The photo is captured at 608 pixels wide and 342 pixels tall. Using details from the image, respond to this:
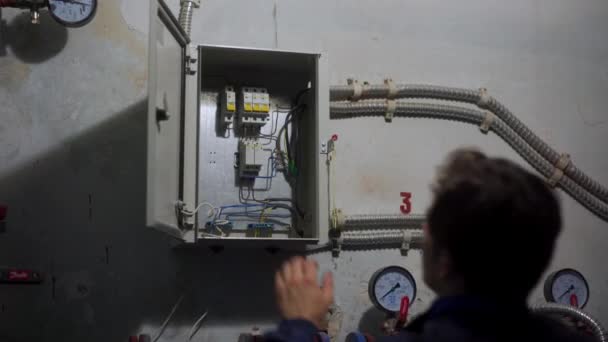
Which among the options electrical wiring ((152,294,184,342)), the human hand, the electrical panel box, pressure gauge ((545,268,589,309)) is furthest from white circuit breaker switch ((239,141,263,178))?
pressure gauge ((545,268,589,309))

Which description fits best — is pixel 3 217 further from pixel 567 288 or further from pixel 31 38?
pixel 567 288

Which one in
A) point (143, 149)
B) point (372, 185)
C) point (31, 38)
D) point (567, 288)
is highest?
point (31, 38)

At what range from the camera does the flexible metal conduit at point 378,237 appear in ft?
8.36

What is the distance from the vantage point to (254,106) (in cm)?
242

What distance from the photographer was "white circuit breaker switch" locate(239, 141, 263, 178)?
2.43 metres

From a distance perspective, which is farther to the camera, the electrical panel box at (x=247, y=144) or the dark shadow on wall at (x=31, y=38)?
the dark shadow on wall at (x=31, y=38)

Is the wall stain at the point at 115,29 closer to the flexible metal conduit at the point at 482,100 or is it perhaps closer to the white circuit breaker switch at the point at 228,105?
the white circuit breaker switch at the point at 228,105

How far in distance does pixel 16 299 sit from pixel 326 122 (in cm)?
125

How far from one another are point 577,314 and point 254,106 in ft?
4.62

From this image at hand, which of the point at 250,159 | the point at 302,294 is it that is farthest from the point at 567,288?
the point at 302,294

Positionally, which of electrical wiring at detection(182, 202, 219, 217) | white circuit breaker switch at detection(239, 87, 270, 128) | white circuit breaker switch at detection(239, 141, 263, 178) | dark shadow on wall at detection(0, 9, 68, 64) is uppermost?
dark shadow on wall at detection(0, 9, 68, 64)

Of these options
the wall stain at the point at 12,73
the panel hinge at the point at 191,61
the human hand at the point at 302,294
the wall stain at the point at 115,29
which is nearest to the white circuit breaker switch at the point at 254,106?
the panel hinge at the point at 191,61

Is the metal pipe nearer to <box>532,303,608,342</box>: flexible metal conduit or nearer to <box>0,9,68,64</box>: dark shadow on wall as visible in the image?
<box>0,9,68,64</box>: dark shadow on wall

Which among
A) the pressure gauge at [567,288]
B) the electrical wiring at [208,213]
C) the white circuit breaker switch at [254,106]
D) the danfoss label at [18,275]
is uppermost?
the white circuit breaker switch at [254,106]
